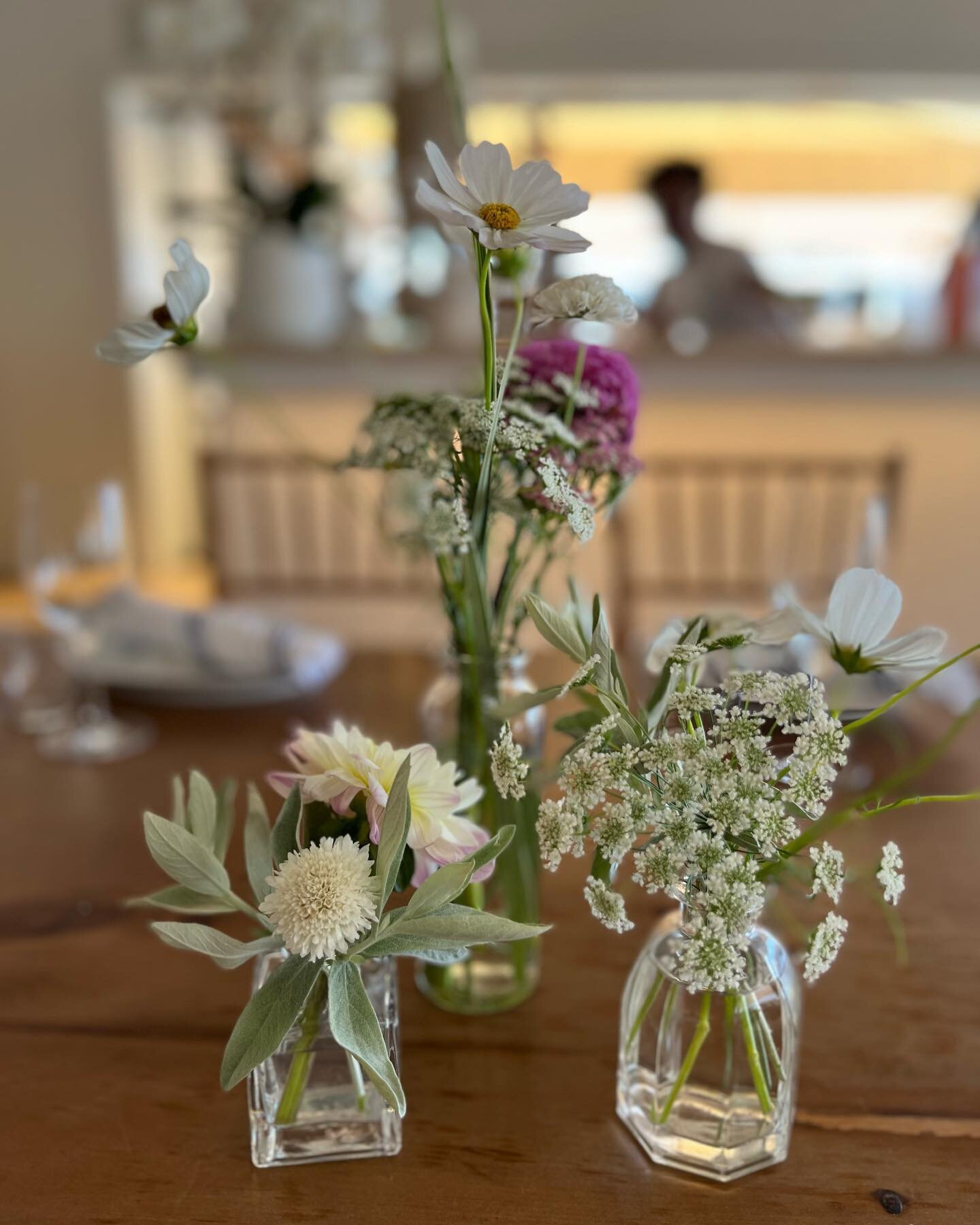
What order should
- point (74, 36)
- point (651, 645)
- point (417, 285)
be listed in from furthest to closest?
point (74, 36)
point (417, 285)
point (651, 645)

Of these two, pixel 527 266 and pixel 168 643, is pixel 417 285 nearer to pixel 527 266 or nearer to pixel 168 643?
pixel 168 643

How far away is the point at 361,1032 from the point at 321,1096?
0.29ft

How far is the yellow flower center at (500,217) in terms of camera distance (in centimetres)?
43

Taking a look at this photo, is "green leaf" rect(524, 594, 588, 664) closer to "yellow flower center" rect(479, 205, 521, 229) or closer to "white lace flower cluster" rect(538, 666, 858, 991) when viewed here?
"white lace flower cluster" rect(538, 666, 858, 991)

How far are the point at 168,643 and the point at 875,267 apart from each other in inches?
109

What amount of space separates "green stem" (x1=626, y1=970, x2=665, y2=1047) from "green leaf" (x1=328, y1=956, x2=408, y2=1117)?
0.13 metres

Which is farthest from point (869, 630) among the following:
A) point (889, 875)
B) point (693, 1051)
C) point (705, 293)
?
point (705, 293)

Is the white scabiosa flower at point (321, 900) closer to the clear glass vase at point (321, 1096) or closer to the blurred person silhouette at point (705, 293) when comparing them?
the clear glass vase at point (321, 1096)

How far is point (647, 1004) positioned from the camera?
513 mm

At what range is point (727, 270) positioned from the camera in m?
2.50

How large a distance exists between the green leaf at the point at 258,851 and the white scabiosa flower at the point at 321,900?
5 cm

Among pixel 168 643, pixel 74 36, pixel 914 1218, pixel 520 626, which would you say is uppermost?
pixel 74 36

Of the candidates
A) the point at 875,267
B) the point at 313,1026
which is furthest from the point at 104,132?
the point at 313,1026

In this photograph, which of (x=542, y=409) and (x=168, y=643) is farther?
(x=168, y=643)
